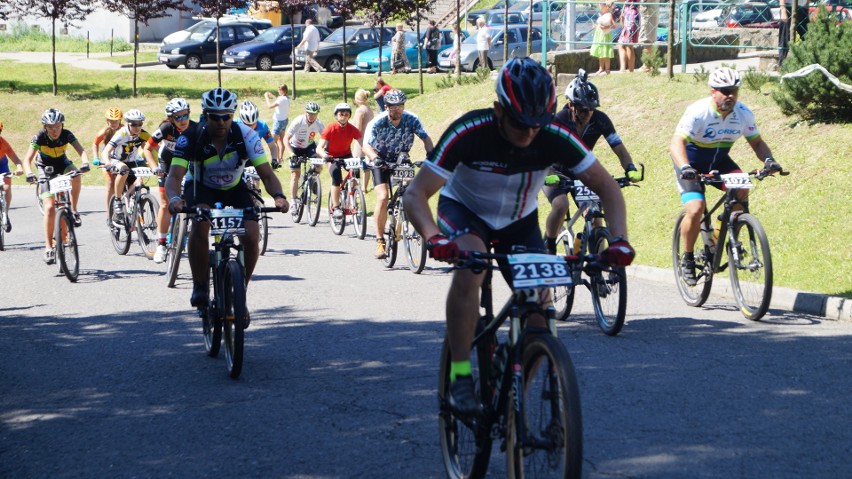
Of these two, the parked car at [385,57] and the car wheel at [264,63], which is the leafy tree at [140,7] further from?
the parked car at [385,57]

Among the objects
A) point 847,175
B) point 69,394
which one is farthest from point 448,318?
point 847,175

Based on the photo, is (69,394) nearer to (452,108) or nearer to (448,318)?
(448,318)

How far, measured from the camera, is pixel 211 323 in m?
8.49

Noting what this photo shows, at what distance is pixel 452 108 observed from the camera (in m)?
25.9

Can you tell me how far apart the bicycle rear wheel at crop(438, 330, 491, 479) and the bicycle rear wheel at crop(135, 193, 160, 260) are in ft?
31.6

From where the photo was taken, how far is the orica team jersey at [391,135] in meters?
13.7

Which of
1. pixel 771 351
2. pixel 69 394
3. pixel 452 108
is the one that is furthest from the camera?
pixel 452 108

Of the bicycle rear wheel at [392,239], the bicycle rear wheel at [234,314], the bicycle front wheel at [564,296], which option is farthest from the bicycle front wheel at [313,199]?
the bicycle rear wheel at [234,314]

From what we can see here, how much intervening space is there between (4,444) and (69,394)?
1.18m

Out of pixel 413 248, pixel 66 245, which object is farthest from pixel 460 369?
pixel 66 245

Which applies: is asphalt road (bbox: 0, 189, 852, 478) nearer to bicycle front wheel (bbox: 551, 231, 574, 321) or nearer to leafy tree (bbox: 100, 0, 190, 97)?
bicycle front wheel (bbox: 551, 231, 574, 321)

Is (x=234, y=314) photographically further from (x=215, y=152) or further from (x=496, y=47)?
(x=496, y=47)

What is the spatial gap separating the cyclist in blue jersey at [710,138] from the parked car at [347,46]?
29.2m

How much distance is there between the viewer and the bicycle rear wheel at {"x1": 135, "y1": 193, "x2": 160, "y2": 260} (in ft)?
47.6
